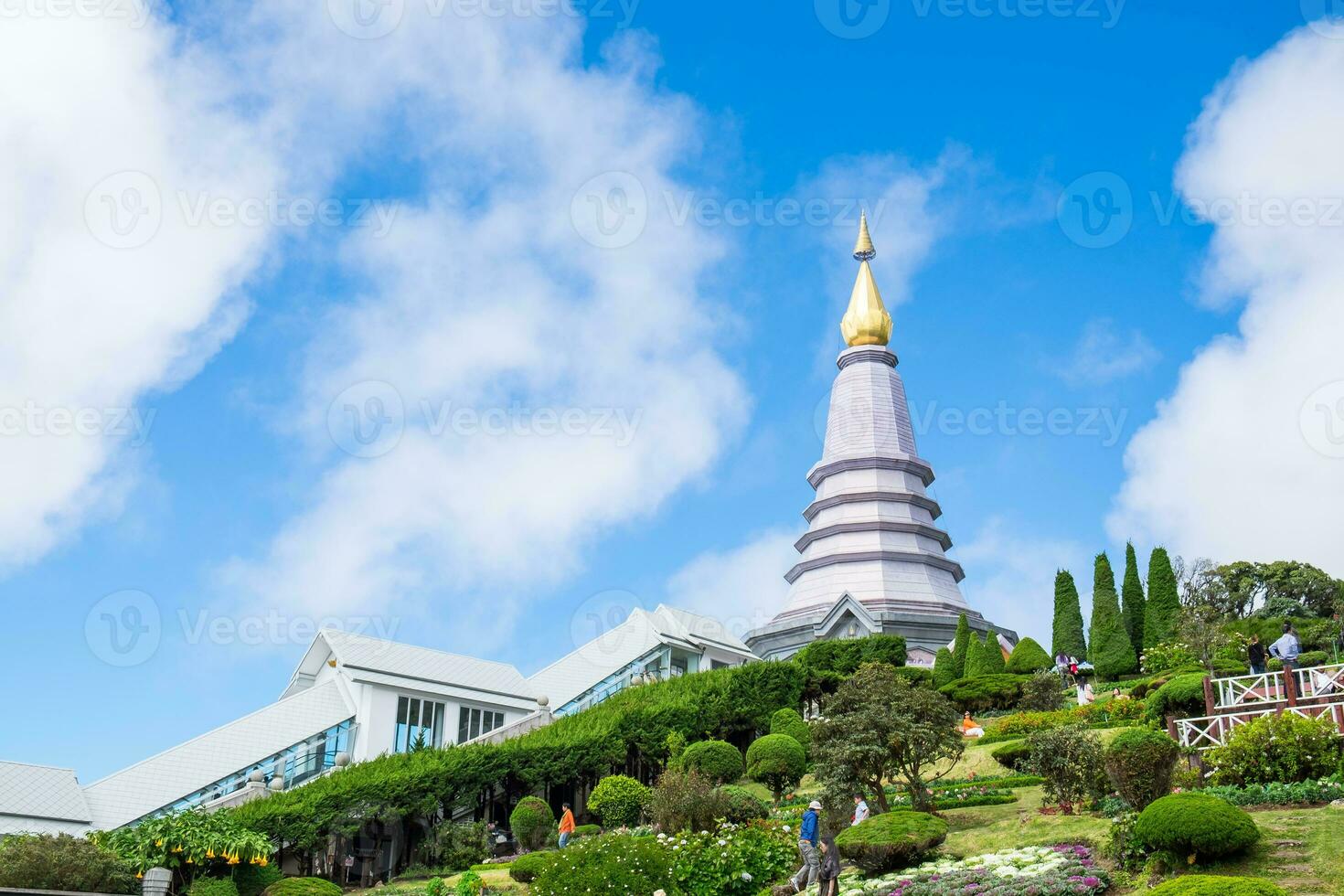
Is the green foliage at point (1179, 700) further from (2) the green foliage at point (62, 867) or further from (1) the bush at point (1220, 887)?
(2) the green foliage at point (62, 867)

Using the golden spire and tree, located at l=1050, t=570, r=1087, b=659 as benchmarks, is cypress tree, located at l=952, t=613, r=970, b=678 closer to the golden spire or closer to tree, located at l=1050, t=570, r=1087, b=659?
tree, located at l=1050, t=570, r=1087, b=659

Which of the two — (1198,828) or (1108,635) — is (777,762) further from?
(1108,635)

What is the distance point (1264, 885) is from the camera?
1558 cm

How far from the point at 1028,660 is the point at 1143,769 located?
91.4ft

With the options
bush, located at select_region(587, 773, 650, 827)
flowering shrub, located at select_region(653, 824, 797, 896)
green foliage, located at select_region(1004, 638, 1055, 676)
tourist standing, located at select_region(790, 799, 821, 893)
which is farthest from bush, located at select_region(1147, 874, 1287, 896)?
green foliage, located at select_region(1004, 638, 1055, 676)

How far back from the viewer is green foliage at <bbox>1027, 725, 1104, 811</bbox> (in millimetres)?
24156

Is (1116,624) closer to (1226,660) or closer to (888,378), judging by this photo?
(1226,660)

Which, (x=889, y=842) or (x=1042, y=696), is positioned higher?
(x=1042, y=696)

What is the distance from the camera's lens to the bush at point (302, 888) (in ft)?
87.7

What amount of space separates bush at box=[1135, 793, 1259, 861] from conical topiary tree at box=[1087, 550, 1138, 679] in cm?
3109

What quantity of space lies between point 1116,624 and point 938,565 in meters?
15.1

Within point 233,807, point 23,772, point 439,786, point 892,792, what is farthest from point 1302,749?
point 23,772

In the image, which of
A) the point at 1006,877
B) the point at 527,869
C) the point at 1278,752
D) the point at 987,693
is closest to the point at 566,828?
the point at 527,869

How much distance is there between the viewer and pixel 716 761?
36125 millimetres
